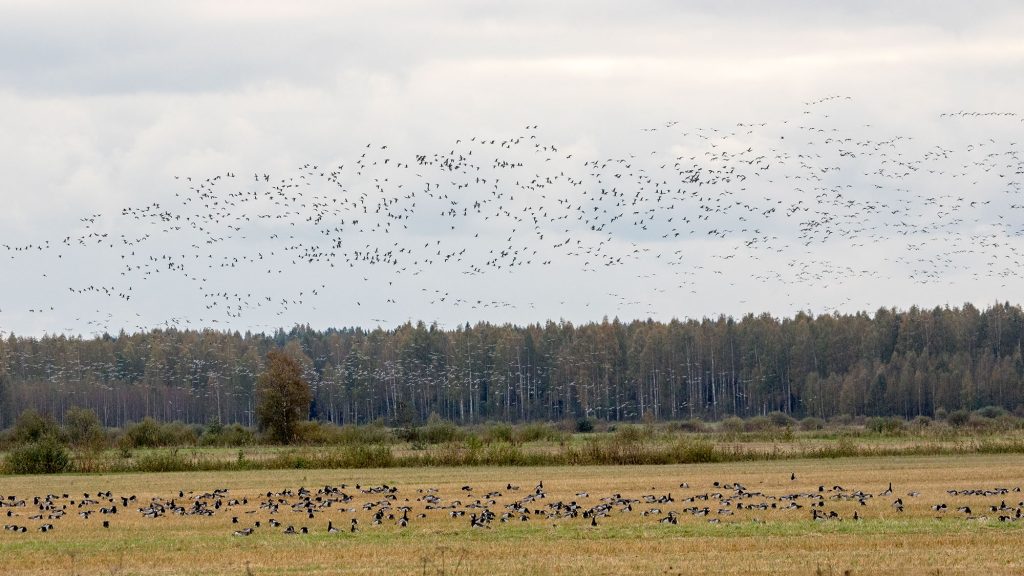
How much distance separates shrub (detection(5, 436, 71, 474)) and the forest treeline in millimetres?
88378

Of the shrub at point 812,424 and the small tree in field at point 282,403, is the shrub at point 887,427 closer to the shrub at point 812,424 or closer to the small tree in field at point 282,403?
the shrub at point 812,424

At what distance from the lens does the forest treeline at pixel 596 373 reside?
146 m

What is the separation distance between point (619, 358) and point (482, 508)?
5127 inches

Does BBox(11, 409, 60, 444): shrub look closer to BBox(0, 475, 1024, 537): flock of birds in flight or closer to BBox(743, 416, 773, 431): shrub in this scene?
BBox(0, 475, 1024, 537): flock of birds in flight

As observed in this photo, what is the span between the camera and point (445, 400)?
17075cm

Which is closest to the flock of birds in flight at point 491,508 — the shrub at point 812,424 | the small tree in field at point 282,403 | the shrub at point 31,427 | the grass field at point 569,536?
the grass field at point 569,536

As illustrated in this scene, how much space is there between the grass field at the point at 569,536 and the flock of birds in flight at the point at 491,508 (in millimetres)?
112

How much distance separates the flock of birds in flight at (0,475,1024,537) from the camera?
98.4 ft

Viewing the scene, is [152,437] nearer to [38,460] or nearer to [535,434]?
[535,434]

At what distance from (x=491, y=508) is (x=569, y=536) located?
7.11m

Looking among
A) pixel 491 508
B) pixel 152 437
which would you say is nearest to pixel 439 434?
pixel 152 437

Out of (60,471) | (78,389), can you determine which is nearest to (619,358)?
(78,389)

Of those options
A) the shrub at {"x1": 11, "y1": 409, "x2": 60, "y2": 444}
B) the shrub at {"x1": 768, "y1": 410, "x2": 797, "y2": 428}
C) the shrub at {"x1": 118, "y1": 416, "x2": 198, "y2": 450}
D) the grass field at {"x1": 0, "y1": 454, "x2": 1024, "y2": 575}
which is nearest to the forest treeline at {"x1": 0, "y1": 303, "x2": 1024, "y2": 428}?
the shrub at {"x1": 768, "y1": 410, "x2": 797, "y2": 428}

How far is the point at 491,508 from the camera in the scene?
33688 mm
